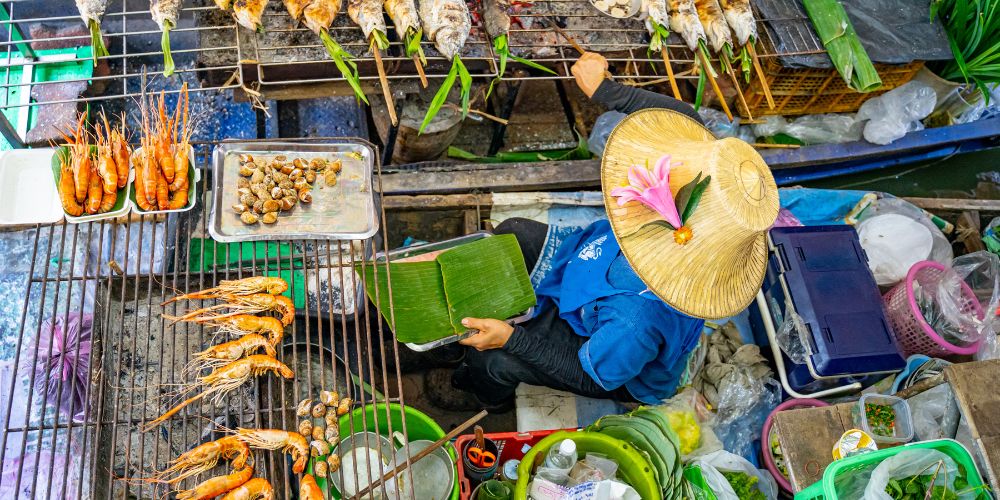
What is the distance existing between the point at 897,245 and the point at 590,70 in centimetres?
217

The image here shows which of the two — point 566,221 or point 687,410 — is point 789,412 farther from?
point 566,221

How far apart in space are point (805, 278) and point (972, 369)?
3.02 feet

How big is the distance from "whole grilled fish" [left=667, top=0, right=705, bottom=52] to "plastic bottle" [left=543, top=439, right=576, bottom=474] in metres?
2.34

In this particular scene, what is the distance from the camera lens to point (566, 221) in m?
4.46

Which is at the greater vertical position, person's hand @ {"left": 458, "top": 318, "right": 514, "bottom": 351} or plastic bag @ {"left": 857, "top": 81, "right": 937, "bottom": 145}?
plastic bag @ {"left": 857, "top": 81, "right": 937, "bottom": 145}

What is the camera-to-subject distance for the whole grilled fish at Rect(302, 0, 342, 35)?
3604mm

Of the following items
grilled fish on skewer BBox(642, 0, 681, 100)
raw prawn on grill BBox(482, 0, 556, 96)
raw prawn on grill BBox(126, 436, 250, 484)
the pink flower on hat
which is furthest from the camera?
grilled fish on skewer BBox(642, 0, 681, 100)

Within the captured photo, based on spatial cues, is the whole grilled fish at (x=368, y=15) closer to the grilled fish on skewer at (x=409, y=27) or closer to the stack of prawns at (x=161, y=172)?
the grilled fish on skewer at (x=409, y=27)

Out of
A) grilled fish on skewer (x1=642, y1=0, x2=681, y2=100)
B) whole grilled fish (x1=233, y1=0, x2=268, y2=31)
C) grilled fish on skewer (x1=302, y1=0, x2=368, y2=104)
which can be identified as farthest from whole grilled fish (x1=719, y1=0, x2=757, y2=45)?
whole grilled fish (x1=233, y1=0, x2=268, y2=31)

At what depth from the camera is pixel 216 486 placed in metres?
2.69

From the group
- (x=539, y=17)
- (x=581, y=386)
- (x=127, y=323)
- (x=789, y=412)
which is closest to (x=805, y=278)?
(x=789, y=412)

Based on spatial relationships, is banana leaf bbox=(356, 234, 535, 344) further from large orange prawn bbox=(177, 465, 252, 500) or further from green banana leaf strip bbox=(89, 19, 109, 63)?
green banana leaf strip bbox=(89, 19, 109, 63)

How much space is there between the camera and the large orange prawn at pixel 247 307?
2.97m

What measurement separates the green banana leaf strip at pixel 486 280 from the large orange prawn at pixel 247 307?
33.8 inches
